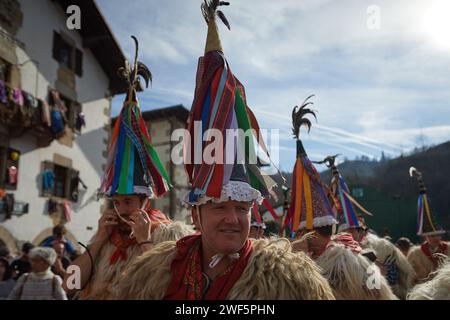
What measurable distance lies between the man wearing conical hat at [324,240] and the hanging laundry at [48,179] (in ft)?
A: 32.1

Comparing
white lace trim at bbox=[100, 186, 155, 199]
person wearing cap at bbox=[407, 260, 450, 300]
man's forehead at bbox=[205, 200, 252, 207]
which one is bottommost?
person wearing cap at bbox=[407, 260, 450, 300]

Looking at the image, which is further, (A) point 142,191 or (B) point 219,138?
(A) point 142,191

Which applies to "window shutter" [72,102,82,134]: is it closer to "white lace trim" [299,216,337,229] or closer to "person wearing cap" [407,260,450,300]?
"white lace trim" [299,216,337,229]

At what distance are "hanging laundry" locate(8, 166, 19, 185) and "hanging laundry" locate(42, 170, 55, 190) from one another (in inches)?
42.9

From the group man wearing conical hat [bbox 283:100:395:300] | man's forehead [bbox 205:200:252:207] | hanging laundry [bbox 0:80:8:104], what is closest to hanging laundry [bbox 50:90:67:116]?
hanging laundry [bbox 0:80:8:104]

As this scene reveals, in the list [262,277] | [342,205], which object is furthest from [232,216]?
[342,205]

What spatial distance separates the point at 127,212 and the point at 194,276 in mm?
1368

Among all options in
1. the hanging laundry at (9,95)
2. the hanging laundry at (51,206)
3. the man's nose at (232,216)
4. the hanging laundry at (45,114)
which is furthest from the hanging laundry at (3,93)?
the man's nose at (232,216)

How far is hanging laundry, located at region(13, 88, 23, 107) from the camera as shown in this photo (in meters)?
10.8

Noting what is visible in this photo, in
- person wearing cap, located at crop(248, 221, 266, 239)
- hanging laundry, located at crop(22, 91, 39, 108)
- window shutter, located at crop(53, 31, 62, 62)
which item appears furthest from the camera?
window shutter, located at crop(53, 31, 62, 62)

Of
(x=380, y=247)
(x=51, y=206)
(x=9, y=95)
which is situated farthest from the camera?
(x=51, y=206)

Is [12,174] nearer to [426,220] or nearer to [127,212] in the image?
[127,212]

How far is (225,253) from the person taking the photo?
82.8 inches
